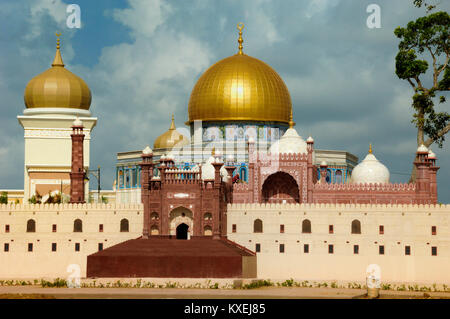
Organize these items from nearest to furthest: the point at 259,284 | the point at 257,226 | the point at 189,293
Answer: the point at 189,293 → the point at 259,284 → the point at 257,226

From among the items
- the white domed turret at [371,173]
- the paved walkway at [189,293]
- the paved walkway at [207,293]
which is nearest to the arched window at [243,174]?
the white domed turret at [371,173]

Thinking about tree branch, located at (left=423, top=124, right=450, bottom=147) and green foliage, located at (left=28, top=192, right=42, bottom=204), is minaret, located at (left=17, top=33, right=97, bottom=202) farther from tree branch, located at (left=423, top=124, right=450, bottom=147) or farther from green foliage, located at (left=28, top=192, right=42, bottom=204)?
tree branch, located at (left=423, top=124, right=450, bottom=147)

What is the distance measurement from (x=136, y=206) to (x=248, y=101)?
1987cm

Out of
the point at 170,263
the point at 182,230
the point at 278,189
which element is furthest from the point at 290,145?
the point at 170,263

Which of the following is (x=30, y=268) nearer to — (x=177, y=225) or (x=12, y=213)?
(x=12, y=213)

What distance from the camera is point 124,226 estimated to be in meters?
75.0

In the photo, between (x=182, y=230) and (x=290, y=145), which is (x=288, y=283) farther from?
(x=290, y=145)

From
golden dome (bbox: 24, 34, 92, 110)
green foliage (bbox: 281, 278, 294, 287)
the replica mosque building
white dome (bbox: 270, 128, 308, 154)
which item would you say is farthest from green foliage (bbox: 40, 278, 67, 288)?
golden dome (bbox: 24, 34, 92, 110)

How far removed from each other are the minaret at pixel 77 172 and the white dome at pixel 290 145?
12878 mm

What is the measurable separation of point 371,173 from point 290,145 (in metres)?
5.75

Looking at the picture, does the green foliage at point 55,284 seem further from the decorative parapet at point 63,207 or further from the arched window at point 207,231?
the arched window at point 207,231

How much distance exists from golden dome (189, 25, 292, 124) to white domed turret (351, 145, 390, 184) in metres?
13.0

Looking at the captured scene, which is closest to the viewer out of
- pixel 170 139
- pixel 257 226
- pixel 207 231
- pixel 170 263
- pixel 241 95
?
pixel 170 263

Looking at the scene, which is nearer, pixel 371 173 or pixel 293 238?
pixel 293 238
